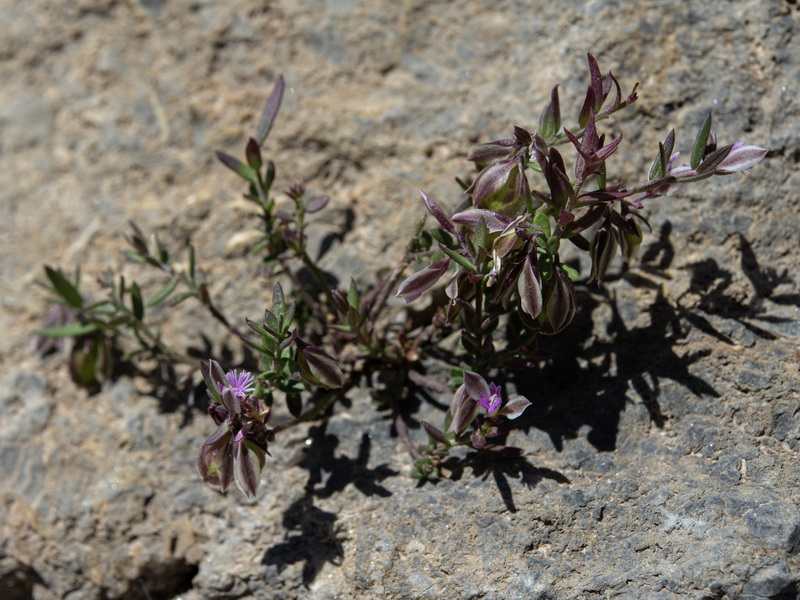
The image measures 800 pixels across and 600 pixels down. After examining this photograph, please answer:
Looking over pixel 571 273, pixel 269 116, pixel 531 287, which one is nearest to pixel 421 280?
pixel 531 287

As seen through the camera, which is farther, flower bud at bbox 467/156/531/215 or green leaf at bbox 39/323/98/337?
green leaf at bbox 39/323/98/337

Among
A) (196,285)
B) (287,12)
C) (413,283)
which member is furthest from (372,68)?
(413,283)

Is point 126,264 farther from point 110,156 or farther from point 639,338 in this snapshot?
point 639,338

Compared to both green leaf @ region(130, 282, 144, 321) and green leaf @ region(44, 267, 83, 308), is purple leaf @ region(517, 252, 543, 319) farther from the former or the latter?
green leaf @ region(44, 267, 83, 308)

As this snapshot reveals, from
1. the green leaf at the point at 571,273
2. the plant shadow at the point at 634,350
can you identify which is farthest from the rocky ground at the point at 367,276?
the green leaf at the point at 571,273

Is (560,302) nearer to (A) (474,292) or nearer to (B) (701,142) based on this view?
(A) (474,292)

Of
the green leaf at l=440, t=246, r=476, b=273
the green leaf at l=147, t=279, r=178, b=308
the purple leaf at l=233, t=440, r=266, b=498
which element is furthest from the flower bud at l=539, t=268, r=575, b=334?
the green leaf at l=147, t=279, r=178, b=308
